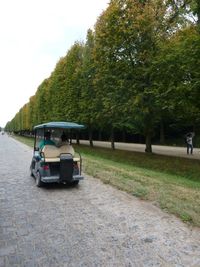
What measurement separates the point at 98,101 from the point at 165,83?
1295cm

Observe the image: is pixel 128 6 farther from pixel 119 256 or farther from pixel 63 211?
pixel 119 256

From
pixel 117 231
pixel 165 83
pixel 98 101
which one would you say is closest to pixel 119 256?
pixel 117 231

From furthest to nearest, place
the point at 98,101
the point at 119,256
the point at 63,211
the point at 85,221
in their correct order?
the point at 98,101, the point at 63,211, the point at 85,221, the point at 119,256

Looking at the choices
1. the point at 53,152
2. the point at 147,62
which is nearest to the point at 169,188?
the point at 53,152

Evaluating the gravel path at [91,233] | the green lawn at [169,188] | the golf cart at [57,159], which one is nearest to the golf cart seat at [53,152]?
the golf cart at [57,159]

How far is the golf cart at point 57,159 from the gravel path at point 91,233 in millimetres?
1246

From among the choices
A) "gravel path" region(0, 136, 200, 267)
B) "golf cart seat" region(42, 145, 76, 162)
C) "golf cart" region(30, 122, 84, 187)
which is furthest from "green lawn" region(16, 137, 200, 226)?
"golf cart seat" region(42, 145, 76, 162)

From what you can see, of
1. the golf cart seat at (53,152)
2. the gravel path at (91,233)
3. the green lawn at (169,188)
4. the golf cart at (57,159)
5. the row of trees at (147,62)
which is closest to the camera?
the gravel path at (91,233)

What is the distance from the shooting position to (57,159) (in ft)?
38.1

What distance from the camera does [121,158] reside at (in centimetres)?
2539

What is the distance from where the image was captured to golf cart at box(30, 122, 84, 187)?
37.7 feet

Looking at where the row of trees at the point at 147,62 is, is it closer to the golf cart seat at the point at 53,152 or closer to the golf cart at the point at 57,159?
the golf cart at the point at 57,159

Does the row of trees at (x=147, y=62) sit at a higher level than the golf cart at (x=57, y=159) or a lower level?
higher

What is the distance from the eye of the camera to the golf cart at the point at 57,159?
37.7 ft
